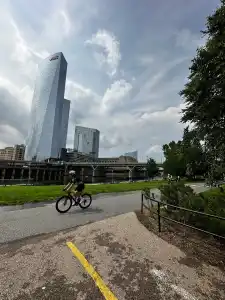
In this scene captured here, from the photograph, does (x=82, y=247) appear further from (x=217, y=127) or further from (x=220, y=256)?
(x=217, y=127)

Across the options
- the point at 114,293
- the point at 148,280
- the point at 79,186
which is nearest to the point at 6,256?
the point at 114,293

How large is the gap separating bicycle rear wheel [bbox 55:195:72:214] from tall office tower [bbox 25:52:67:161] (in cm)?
15651

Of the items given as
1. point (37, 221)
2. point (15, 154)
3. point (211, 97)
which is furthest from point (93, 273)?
point (15, 154)

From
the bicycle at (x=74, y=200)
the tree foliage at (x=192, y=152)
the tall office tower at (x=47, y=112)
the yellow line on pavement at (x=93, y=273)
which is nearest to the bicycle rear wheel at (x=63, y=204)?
the bicycle at (x=74, y=200)

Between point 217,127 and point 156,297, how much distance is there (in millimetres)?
8169

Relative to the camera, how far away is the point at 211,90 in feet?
29.6

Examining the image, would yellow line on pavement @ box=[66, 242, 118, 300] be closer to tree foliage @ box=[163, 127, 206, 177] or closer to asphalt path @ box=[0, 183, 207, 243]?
asphalt path @ box=[0, 183, 207, 243]

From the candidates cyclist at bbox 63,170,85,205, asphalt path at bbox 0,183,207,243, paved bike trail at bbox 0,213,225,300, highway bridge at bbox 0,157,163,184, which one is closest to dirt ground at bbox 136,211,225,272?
paved bike trail at bbox 0,213,225,300

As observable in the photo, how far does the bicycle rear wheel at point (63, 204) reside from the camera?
29.5ft

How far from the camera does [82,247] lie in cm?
489

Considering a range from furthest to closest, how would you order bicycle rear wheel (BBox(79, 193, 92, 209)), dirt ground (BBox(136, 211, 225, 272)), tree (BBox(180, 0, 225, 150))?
bicycle rear wheel (BBox(79, 193, 92, 209))
tree (BBox(180, 0, 225, 150))
dirt ground (BBox(136, 211, 225, 272))

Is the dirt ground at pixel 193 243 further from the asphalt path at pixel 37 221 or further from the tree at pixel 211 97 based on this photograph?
the tree at pixel 211 97

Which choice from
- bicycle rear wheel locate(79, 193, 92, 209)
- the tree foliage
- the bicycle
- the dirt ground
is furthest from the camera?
bicycle rear wheel locate(79, 193, 92, 209)

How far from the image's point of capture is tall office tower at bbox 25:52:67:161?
160m
